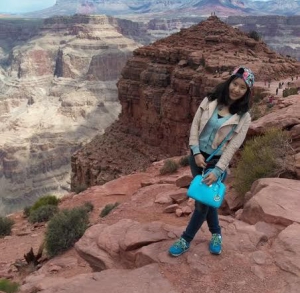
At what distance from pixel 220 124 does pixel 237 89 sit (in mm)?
480

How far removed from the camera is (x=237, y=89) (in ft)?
16.2

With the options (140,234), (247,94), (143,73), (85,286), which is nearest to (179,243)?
(140,234)

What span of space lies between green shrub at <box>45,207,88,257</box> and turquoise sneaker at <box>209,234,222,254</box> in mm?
4330

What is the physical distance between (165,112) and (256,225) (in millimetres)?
21893

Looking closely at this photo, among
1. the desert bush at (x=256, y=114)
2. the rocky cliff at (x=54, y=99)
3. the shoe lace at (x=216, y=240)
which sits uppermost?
the shoe lace at (x=216, y=240)

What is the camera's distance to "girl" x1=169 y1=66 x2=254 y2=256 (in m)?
4.93

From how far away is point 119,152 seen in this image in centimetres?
2939

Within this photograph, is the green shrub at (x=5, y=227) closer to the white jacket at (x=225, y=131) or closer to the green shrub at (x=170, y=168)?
the green shrub at (x=170, y=168)

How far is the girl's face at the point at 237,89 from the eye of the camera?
194 inches

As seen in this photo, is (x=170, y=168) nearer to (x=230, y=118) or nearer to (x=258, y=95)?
(x=258, y=95)

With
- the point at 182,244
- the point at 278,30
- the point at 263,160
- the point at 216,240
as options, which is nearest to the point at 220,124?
the point at 216,240

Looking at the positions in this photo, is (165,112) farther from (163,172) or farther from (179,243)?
(179,243)

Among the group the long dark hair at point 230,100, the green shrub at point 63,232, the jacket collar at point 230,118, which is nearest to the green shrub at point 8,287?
the green shrub at point 63,232

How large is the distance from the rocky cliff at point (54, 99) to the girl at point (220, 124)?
2239 inches
